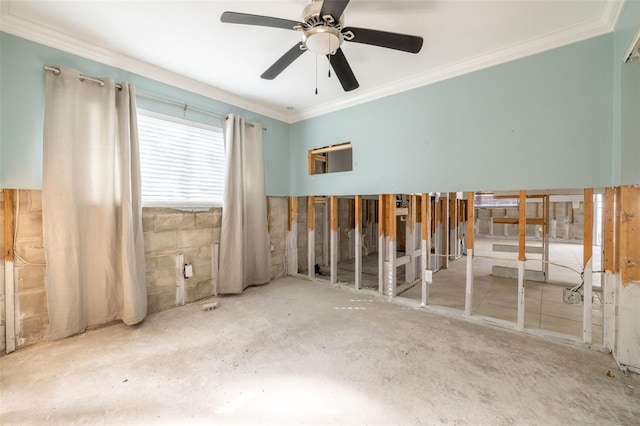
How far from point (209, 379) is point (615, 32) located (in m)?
3.95

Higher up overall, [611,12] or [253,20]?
[611,12]

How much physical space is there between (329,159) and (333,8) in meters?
3.59

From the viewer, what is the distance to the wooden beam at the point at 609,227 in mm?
1996

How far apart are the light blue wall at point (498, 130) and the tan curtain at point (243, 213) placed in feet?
4.22

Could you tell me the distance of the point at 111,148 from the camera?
240 centimetres

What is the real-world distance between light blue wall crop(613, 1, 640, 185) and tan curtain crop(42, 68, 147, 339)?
4007 millimetres

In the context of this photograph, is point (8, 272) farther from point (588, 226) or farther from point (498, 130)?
point (588, 226)

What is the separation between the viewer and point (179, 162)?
9.87 feet

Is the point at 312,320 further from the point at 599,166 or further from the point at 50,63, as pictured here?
the point at 50,63

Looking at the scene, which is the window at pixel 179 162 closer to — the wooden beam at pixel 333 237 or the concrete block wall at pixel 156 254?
the concrete block wall at pixel 156 254

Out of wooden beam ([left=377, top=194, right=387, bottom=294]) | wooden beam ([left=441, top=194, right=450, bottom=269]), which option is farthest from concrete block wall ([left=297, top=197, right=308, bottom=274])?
wooden beam ([left=441, top=194, right=450, bottom=269])

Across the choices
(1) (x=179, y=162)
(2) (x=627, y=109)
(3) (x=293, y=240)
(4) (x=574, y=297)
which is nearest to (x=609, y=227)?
(4) (x=574, y=297)

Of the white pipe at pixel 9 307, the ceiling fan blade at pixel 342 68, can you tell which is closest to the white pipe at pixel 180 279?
the white pipe at pixel 9 307

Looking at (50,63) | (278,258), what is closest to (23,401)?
(50,63)
